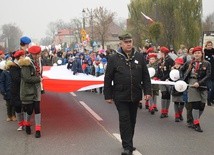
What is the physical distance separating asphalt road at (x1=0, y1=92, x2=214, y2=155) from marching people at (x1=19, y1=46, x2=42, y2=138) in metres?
0.60

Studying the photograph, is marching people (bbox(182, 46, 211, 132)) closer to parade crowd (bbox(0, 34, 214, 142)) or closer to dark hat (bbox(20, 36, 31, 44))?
parade crowd (bbox(0, 34, 214, 142))

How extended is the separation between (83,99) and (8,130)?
17.2 feet

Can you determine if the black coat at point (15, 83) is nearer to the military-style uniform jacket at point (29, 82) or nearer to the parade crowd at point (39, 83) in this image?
the parade crowd at point (39, 83)

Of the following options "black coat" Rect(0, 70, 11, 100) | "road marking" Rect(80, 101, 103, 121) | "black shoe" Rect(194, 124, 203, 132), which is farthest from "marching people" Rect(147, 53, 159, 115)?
"black coat" Rect(0, 70, 11, 100)

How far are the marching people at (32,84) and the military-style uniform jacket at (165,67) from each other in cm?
344

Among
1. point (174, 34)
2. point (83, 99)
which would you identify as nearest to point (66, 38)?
point (174, 34)

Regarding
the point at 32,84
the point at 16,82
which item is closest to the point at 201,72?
the point at 32,84

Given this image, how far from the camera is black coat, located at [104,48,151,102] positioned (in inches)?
251

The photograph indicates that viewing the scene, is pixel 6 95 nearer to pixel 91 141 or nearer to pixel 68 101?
pixel 91 141

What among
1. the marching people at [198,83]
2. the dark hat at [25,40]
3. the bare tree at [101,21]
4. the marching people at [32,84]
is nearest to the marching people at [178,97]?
the marching people at [198,83]

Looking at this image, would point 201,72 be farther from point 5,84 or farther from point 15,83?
point 5,84

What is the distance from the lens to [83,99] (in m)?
13.9

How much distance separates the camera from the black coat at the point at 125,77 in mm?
6375

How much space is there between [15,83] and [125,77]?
332cm
